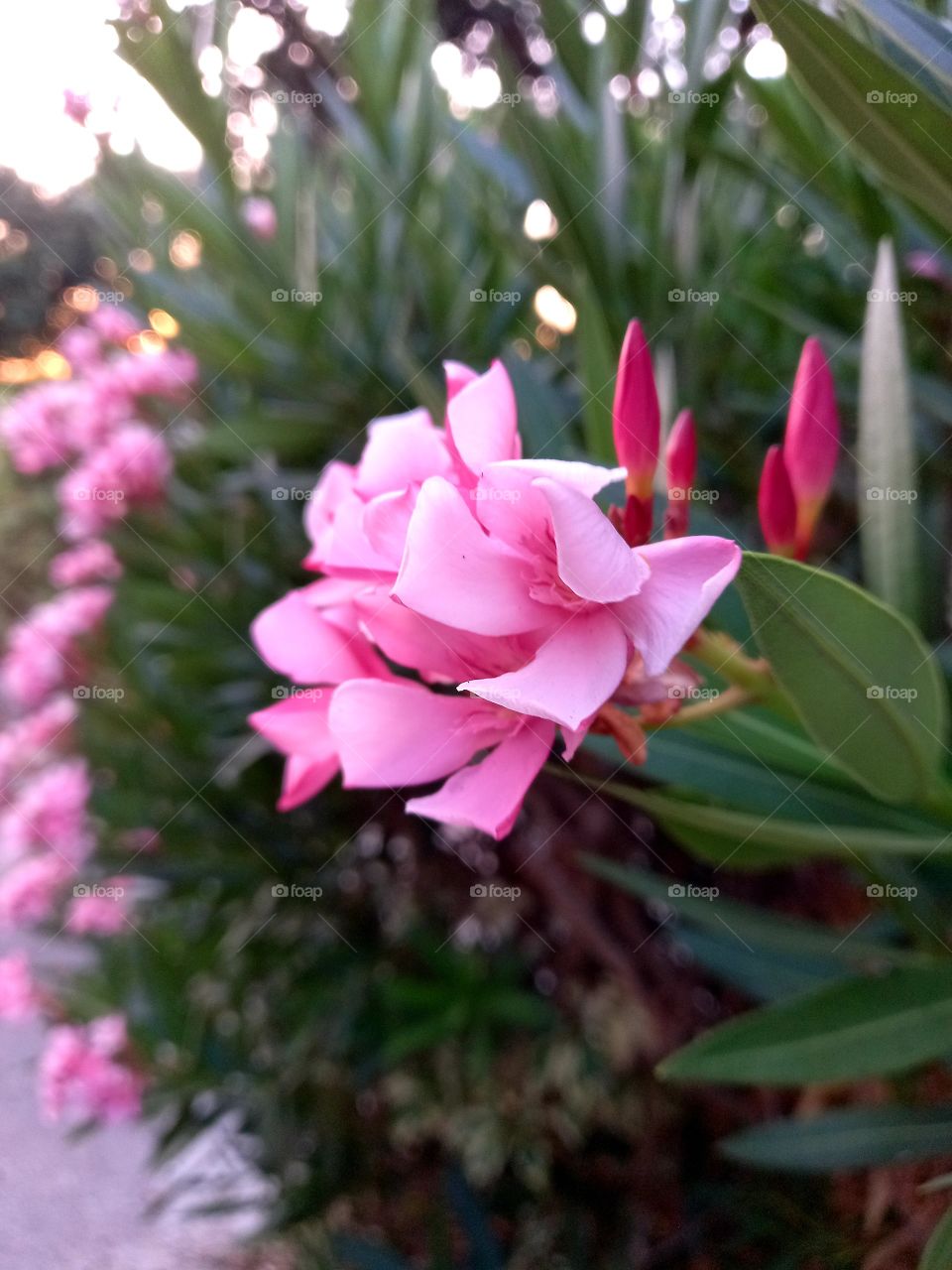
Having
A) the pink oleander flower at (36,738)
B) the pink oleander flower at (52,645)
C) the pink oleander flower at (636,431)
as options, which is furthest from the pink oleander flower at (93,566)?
the pink oleander flower at (636,431)

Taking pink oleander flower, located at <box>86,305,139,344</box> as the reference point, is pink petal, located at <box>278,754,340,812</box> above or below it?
below

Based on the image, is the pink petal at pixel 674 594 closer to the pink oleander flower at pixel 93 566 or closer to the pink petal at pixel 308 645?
the pink petal at pixel 308 645

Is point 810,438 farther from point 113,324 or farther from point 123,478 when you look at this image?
point 113,324

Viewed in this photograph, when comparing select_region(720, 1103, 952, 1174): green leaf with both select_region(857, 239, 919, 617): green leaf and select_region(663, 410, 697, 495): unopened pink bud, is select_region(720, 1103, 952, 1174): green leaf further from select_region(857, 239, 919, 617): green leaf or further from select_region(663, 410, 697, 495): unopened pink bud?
select_region(663, 410, 697, 495): unopened pink bud

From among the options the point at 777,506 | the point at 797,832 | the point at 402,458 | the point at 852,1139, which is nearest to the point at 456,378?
the point at 402,458

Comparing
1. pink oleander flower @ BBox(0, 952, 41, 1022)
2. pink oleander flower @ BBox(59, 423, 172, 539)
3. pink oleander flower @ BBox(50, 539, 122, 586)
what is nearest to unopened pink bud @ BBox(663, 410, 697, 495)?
pink oleander flower @ BBox(59, 423, 172, 539)
